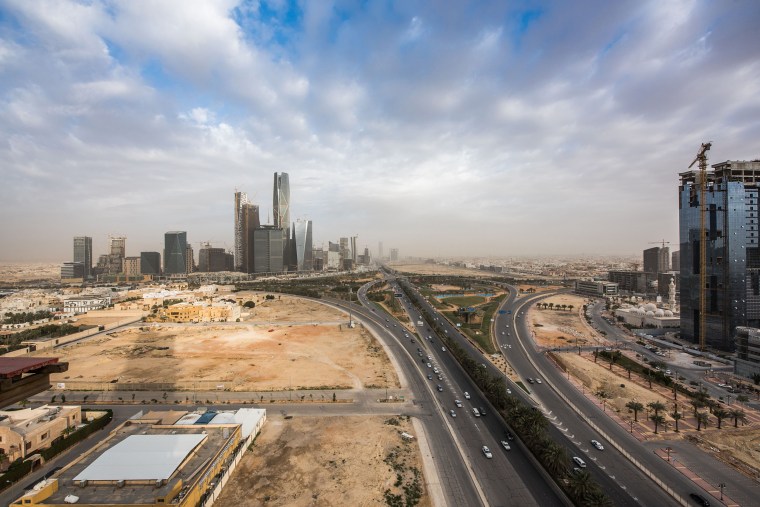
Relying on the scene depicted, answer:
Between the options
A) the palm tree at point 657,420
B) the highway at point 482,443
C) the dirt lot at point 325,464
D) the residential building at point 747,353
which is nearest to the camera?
the dirt lot at point 325,464

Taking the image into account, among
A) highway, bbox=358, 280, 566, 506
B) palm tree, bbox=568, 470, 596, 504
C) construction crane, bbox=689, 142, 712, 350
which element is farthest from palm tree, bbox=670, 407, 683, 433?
construction crane, bbox=689, 142, 712, 350


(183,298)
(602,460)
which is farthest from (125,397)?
(183,298)

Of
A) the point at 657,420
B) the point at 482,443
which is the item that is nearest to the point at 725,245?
the point at 657,420

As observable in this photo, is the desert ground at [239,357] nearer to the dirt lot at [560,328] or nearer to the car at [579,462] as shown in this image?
the car at [579,462]

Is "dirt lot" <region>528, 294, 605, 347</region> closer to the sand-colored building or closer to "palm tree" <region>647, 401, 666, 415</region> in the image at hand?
"palm tree" <region>647, 401, 666, 415</region>

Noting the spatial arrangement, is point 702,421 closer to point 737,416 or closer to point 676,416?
point 676,416

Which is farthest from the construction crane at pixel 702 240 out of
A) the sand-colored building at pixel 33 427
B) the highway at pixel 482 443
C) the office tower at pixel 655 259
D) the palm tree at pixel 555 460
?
the office tower at pixel 655 259
